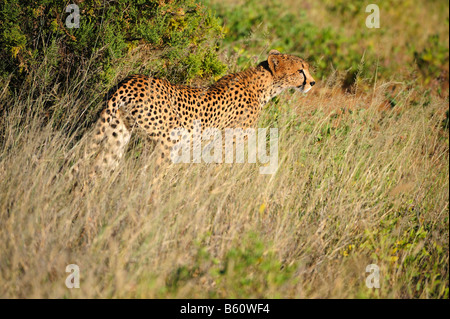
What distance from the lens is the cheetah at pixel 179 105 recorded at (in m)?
3.71

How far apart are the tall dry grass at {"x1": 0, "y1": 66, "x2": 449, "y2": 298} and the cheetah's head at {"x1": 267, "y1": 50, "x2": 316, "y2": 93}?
53cm

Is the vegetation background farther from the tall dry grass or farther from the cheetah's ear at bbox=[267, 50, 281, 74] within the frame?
the cheetah's ear at bbox=[267, 50, 281, 74]

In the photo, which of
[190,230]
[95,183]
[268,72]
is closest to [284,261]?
[190,230]

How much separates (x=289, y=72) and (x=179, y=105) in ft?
4.24

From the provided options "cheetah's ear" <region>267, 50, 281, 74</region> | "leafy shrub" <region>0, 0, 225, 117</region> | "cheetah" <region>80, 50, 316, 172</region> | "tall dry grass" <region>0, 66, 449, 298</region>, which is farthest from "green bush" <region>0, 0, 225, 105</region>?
"cheetah's ear" <region>267, 50, 281, 74</region>

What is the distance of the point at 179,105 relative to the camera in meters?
4.00

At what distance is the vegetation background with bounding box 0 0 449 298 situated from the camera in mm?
2742

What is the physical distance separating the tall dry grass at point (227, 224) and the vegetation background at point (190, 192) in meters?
0.01

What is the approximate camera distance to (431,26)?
9781 millimetres

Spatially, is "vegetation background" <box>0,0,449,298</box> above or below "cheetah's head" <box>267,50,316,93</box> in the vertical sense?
below

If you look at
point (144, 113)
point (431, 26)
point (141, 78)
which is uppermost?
point (431, 26)

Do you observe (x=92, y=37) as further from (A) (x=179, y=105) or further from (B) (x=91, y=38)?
(A) (x=179, y=105)
